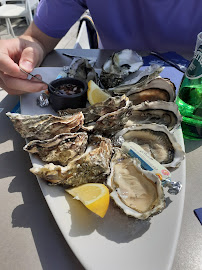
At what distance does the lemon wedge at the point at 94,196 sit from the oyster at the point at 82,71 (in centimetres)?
49

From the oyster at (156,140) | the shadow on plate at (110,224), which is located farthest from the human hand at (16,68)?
the shadow on plate at (110,224)

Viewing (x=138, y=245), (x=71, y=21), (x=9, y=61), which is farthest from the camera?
(x=71, y=21)

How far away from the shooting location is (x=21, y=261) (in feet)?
1.63

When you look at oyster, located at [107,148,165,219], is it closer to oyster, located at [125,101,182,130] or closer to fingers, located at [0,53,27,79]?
oyster, located at [125,101,182,130]

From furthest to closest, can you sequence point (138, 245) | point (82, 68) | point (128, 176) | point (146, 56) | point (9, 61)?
1. point (146, 56)
2. point (82, 68)
3. point (9, 61)
4. point (128, 176)
5. point (138, 245)

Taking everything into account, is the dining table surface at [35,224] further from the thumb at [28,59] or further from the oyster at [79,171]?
the thumb at [28,59]

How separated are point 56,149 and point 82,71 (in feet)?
1.45

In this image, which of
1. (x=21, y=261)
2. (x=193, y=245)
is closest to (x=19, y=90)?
(x=21, y=261)

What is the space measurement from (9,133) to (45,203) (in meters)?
0.32

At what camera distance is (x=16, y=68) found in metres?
0.81

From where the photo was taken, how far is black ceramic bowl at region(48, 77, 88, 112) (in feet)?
2.53

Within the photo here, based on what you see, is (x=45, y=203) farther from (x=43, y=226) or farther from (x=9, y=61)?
(x=9, y=61)

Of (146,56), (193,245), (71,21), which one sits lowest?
(193,245)

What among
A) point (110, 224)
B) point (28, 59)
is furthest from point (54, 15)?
point (110, 224)
